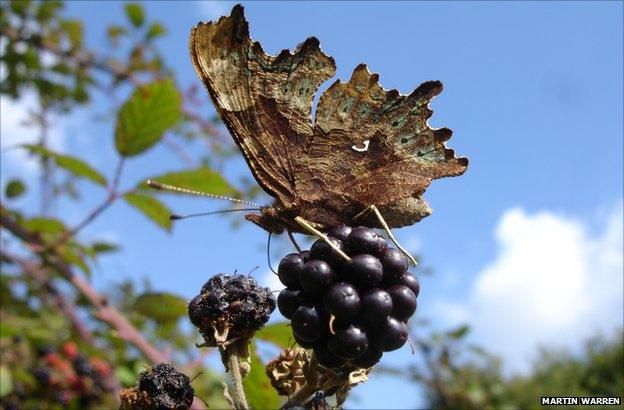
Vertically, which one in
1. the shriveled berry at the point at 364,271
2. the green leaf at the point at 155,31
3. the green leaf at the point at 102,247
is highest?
the green leaf at the point at 155,31

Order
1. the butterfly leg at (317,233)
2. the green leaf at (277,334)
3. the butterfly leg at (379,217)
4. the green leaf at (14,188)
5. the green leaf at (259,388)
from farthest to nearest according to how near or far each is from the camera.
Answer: the green leaf at (14,188), the green leaf at (277,334), the green leaf at (259,388), the butterfly leg at (379,217), the butterfly leg at (317,233)

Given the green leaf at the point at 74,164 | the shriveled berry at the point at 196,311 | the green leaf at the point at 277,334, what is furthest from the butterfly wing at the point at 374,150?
the green leaf at the point at 74,164

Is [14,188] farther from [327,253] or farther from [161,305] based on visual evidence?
[327,253]

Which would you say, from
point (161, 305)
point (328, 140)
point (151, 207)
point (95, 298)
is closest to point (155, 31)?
point (151, 207)

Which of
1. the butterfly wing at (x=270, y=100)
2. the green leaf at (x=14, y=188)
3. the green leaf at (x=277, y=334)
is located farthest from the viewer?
the green leaf at (x=14, y=188)

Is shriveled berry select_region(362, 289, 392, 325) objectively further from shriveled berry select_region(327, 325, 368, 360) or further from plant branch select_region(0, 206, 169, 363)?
plant branch select_region(0, 206, 169, 363)

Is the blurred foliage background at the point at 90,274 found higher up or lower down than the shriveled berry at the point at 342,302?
higher up

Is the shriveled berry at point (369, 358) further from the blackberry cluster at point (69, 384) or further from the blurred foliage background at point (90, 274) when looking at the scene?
the blackberry cluster at point (69, 384)
